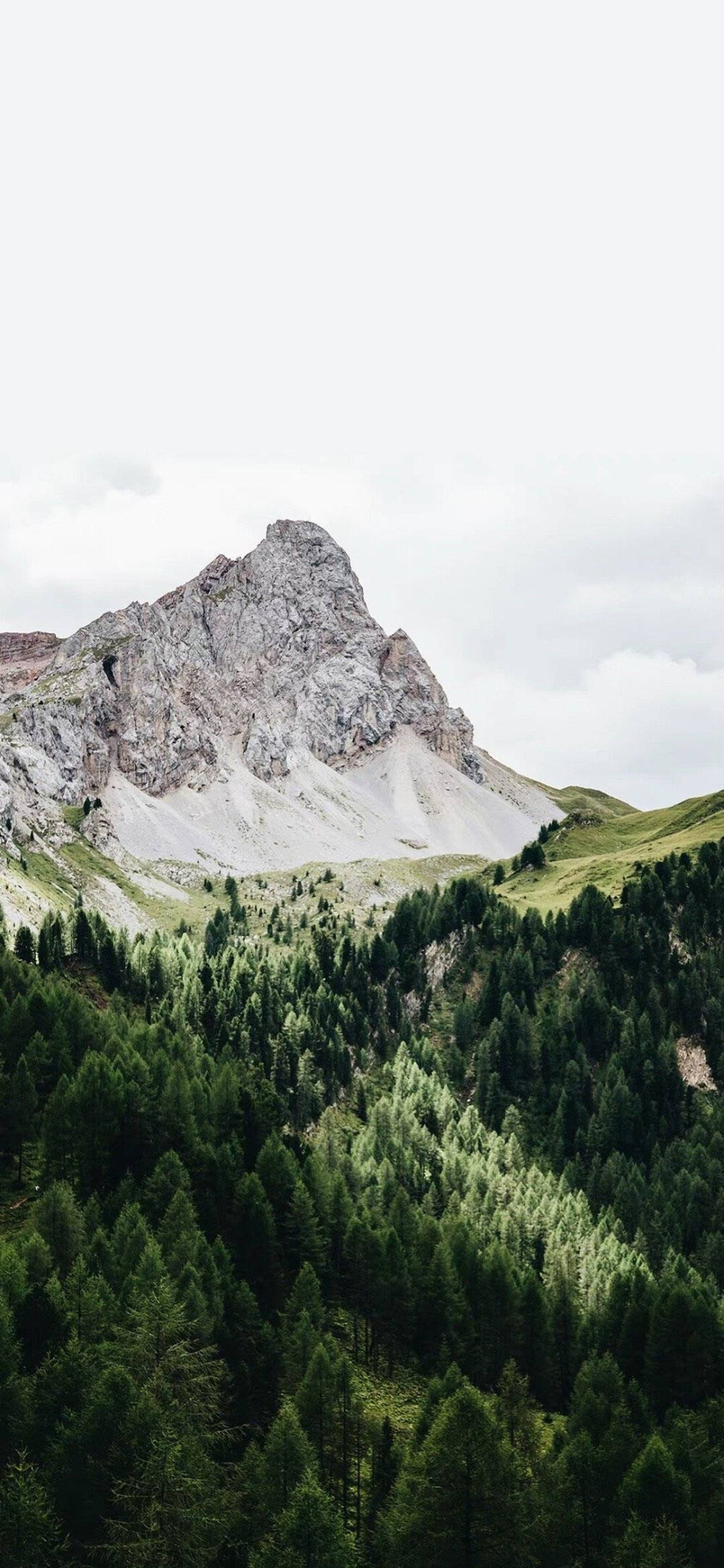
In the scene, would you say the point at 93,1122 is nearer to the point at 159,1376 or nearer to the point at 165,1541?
the point at 159,1376

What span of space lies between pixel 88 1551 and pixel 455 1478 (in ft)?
59.7

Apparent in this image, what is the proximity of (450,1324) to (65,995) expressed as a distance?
56601mm

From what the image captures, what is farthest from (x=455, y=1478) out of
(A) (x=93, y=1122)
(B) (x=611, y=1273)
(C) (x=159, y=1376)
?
(B) (x=611, y=1273)

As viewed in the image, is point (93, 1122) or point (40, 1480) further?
point (93, 1122)

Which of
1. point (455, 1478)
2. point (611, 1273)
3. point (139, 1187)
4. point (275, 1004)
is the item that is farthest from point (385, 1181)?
point (455, 1478)

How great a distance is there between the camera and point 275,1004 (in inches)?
7101

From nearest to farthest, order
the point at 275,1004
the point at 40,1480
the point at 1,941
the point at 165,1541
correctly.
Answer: the point at 165,1541 → the point at 40,1480 → the point at 1,941 → the point at 275,1004

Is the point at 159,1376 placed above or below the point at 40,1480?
above

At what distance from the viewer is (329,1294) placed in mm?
93750

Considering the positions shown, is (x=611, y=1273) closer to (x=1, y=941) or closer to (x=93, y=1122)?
(x=93, y=1122)

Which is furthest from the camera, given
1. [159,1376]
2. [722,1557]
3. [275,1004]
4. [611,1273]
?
[275,1004]

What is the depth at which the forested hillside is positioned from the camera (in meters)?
51.0

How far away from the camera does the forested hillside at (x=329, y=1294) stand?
167 feet

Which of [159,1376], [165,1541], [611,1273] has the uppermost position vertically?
[159,1376]
